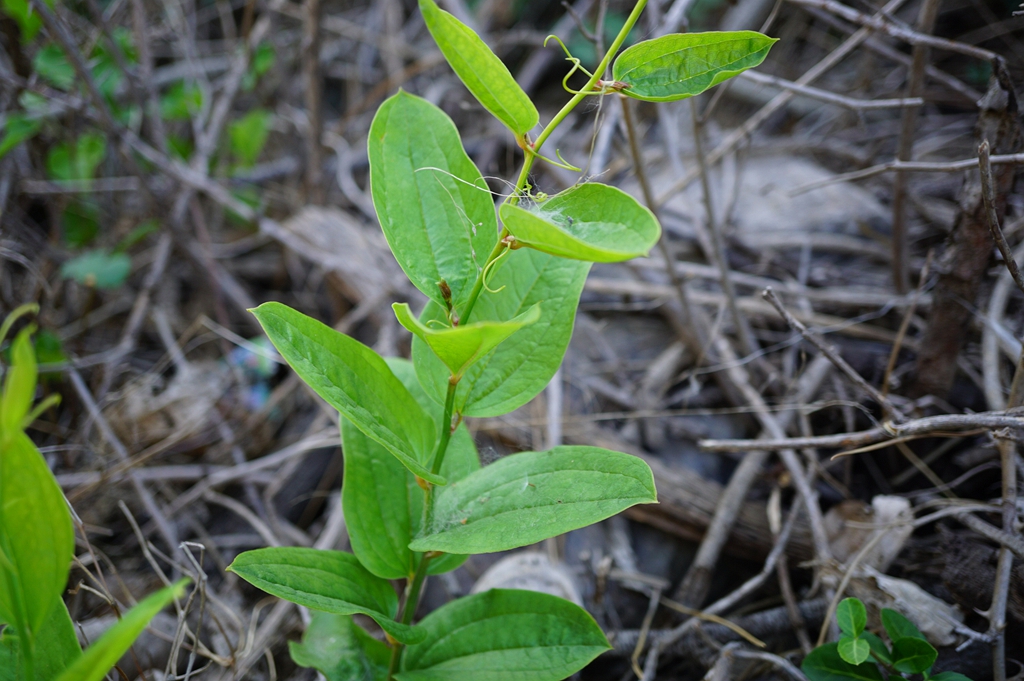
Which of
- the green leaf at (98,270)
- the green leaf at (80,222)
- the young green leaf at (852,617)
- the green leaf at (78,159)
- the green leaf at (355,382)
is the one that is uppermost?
the green leaf at (78,159)

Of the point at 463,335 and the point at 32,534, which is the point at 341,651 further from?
the point at 463,335

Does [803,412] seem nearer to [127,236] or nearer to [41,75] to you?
[127,236]

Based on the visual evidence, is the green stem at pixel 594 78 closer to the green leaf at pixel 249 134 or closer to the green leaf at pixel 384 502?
the green leaf at pixel 384 502

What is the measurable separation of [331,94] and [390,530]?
2297 mm

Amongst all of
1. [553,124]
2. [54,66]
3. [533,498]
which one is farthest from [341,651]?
[54,66]

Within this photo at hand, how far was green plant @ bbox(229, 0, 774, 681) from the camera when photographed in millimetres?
585

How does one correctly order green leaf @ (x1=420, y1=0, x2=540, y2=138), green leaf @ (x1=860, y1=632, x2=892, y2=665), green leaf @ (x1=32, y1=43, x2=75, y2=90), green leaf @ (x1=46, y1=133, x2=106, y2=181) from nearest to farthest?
green leaf @ (x1=420, y1=0, x2=540, y2=138)
green leaf @ (x1=860, y1=632, x2=892, y2=665)
green leaf @ (x1=32, y1=43, x2=75, y2=90)
green leaf @ (x1=46, y1=133, x2=106, y2=181)

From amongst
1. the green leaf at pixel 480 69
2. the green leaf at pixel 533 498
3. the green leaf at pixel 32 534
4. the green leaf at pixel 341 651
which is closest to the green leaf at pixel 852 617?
the green leaf at pixel 533 498

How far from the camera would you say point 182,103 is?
187 cm

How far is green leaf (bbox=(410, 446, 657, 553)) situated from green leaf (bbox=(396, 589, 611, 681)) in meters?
0.15

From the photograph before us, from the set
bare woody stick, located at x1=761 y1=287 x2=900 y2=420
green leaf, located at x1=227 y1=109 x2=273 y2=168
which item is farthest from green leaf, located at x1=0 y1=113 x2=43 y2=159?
bare woody stick, located at x1=761 y1=287 x2=900 y2=420

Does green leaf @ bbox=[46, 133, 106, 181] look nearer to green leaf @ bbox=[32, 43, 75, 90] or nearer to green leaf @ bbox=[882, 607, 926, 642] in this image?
green leaf @ bbox=[32, 43, 75, 90]

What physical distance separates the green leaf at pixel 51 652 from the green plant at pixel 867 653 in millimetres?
890

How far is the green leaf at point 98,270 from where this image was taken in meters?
1.52
